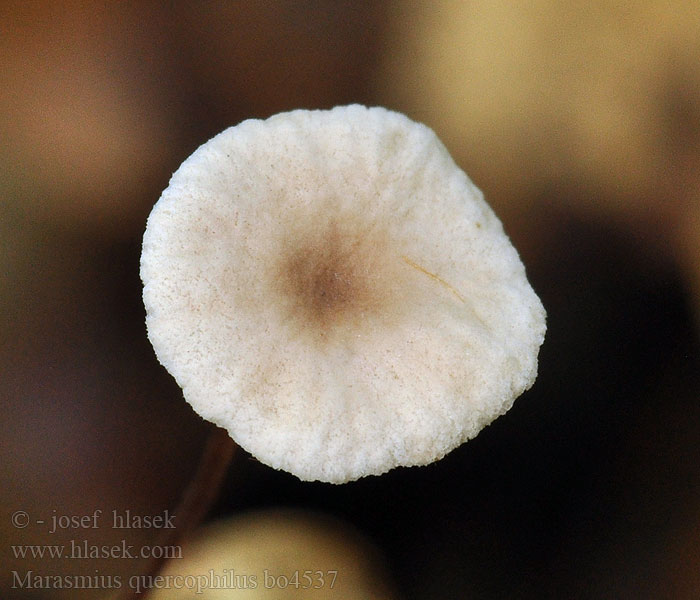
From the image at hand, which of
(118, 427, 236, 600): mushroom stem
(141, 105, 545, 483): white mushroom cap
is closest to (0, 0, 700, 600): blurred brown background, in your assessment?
(118, 427, 236, 600): mushroom stem

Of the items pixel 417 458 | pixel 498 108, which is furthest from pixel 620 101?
pixel 417 458

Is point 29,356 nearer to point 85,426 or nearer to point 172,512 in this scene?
point 85,426

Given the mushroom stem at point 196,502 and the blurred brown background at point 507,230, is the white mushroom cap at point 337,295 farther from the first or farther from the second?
the blurred brown background at point 507,230

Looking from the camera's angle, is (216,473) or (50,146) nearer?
(216,473)

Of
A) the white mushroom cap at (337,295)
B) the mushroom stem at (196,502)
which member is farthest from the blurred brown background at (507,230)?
the white mushroom cap at (337,295)

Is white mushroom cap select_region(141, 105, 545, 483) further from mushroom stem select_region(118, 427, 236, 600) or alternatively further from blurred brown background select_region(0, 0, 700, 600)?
blurred brown background select_region(0, 0, 700, 600)

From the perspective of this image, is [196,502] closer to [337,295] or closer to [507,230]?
[337,295]
